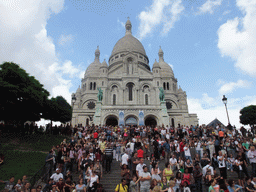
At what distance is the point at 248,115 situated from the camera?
4381 centimetres

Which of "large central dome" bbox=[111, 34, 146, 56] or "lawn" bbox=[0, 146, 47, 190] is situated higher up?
"large central dome" bbox=[111, 34, 146, 56]

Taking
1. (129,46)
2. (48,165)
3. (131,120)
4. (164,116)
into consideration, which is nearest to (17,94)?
(48,165)

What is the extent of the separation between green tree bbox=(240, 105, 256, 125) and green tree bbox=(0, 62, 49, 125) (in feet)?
142

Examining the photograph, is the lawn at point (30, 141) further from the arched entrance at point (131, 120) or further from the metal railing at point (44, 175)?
the arched entrance at point (131, 120)

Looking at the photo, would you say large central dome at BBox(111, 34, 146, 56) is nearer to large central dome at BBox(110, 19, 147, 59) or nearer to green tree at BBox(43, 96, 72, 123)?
large central dome at BBox(110, 19, 147, 59)

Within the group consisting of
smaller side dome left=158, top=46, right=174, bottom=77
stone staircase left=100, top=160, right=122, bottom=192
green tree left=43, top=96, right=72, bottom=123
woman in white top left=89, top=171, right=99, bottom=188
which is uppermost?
smaller side dome left=158, top=46, right=174, bottom=77

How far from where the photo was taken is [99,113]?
31781 mm

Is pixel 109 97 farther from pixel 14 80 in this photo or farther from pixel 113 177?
pixel 113 177

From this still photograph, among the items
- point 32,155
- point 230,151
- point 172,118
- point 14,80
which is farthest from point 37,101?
point 172,118

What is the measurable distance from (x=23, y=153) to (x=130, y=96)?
25219 millimetres

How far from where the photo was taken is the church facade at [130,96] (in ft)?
106

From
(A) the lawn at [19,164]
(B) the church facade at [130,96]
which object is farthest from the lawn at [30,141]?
(B) the church facade at [130,96]

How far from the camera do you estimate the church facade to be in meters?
32.4

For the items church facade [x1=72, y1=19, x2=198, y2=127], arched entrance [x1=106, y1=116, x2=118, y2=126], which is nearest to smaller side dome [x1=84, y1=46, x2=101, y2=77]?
church facade [x1=72, y1=19, x2=198, y2=127]
